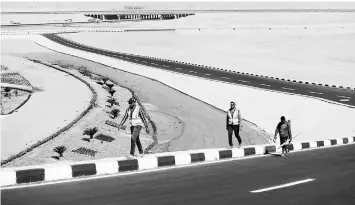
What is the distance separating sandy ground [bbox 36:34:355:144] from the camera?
30469 mm

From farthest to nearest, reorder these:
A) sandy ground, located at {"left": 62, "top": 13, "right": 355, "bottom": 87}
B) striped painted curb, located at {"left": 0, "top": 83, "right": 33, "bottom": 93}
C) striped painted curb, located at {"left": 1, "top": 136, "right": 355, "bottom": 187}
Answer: sandy ground, located at {"left": 62, "top": 13, "right": 355, "bottom": 87} → striped painted curb, located at {"left": 0, "top": 83, "right": 33, "bottom": 93} → striped painted curb, located at {"left": 1, "top": 136, "right": 355, "bottom": 187}

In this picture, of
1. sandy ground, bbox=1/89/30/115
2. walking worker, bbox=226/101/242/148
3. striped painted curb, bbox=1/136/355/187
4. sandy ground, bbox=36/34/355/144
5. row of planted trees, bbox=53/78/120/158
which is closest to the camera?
striped painted curb, bbox=1/136/355/187

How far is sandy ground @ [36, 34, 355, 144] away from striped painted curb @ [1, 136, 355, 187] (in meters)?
13.2

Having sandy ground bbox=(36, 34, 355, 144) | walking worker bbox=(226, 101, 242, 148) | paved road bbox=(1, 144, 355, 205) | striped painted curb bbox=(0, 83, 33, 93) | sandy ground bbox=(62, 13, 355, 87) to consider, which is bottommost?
paved road bbox=(1, 144, 355, 205)

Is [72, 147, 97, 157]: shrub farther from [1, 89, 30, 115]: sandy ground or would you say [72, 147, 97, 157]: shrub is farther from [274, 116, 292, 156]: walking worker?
[1, 89, 30, 115]: sandy ground

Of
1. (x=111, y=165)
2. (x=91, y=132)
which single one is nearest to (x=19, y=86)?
(x=91, y=132)

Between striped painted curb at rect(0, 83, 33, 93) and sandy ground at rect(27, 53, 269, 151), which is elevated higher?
striped painted curb at rect(0, 83, 33, 93)

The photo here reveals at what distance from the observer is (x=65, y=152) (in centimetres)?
2261

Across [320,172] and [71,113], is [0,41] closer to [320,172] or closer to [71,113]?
[71,113]

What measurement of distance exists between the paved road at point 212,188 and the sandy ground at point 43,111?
1023 centimetres

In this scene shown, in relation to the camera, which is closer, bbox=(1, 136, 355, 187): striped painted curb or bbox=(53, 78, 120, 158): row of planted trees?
bbox=(1, 136, 355, 187): striped painted curb

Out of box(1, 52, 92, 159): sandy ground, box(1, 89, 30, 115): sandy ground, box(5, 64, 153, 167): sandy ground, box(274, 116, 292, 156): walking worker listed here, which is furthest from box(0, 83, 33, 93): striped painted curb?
box(274, 116, 292, 156): walking worker

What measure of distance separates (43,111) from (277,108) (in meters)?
13.6

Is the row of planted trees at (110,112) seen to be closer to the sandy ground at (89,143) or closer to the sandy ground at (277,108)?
the sandy ground at (89,143)
